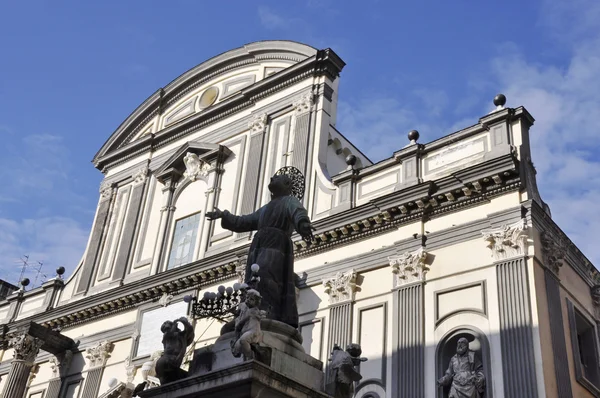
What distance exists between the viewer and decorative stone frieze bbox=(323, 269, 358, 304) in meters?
17.6

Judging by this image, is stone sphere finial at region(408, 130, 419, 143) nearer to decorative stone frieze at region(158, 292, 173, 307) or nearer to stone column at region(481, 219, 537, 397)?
stone column at region(481, 219, 537, 397)

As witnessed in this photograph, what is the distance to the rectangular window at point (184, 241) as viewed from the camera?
75.7 ft

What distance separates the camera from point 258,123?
23.6 metres

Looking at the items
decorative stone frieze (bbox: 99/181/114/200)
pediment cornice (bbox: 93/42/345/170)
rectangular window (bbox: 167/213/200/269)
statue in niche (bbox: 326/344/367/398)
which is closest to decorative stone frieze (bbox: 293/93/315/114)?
pediment cornice (bbox: 93/42/345/170)

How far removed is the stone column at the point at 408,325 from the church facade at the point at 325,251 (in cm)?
3

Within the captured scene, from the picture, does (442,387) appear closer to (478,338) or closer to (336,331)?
(478,338)

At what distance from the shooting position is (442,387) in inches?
583

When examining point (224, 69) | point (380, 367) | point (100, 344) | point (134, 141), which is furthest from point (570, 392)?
point (134, 141)

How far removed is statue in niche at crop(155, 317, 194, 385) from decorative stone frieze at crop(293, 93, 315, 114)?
1479 cm

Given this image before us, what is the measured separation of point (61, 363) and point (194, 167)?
7873 millimetres

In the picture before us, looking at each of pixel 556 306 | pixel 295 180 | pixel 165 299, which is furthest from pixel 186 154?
pixel 295 180

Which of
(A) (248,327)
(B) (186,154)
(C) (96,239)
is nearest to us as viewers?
(A) (248,327)

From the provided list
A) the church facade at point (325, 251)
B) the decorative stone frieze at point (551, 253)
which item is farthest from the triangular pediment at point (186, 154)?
the decorative stone frieze at point (551, 253)

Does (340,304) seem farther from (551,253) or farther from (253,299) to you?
(253,299)
